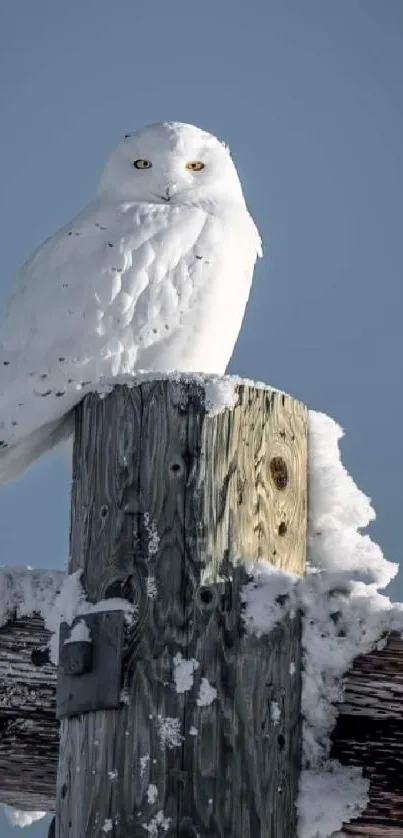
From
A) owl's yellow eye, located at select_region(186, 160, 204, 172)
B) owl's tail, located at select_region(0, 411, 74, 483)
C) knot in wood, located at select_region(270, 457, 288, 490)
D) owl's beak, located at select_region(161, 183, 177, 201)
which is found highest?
owl's yellow eye, located at select_region(186, 160, 204, 172)

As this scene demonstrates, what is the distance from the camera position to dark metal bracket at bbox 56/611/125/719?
2.91 meters

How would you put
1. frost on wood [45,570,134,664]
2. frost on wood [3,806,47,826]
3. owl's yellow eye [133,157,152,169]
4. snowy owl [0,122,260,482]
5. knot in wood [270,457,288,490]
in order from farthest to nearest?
owl's yellow eye [133,157,152,169]
snowy owl [0,122,260,482]
frost on wood [3,806,47,826]
knot in wood [270,457,288,490]
frost on wood [45,570,134,664]

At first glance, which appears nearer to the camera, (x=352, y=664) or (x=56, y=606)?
(x=352, y=664)

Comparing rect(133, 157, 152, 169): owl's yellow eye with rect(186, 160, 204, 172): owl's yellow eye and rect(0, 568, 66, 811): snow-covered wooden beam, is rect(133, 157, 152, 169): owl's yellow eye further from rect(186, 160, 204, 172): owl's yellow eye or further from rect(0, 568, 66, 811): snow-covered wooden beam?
rect(0, 568, 66, 811): snow-covered wooden beam

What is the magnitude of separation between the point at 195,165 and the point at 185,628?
9.81ft

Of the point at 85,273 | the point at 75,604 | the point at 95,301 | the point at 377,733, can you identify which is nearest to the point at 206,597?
the point at 75,604

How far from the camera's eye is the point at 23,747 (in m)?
3.37

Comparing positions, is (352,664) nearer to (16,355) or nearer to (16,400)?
(16,400)

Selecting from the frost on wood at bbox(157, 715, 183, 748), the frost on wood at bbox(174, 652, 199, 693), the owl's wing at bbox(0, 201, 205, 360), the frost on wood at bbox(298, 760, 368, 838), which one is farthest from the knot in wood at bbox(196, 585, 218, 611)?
the owl's wing at bbox(0, 201, 205, 360)

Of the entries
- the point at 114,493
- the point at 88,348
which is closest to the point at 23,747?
the point at 114,493

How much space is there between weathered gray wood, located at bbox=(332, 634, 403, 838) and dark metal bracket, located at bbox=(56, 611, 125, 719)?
1.57ft

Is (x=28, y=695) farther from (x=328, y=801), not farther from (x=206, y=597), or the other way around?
(x=328, y=801)

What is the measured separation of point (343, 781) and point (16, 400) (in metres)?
1.59

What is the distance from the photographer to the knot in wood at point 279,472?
3.14 metres
